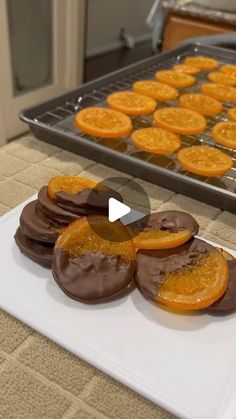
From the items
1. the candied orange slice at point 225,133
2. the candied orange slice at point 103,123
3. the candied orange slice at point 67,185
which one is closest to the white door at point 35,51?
the candied orange slice at point 103,123

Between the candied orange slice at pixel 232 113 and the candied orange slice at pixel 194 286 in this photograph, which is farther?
the candied orange slice at pixel 232 113

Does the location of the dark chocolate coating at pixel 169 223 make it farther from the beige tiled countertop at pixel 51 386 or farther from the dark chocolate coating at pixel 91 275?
the beige tiled countertop at pixel 51 386

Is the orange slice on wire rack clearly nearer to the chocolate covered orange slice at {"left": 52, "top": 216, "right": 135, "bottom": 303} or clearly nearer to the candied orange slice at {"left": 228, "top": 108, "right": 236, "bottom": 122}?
the candied orange slice at {"left": 228, "top": 108, "right": 236, "bottom": 122}

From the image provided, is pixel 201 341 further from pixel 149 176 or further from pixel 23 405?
pixel 149 176

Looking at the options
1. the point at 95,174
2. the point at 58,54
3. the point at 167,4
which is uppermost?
the point at 167,4

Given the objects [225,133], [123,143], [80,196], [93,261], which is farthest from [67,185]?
[225,133]

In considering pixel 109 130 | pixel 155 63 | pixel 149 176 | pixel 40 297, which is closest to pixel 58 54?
pixel 155 63

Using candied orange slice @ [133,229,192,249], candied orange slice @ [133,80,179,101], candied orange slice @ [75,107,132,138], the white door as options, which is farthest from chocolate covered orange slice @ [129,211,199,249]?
the white door
